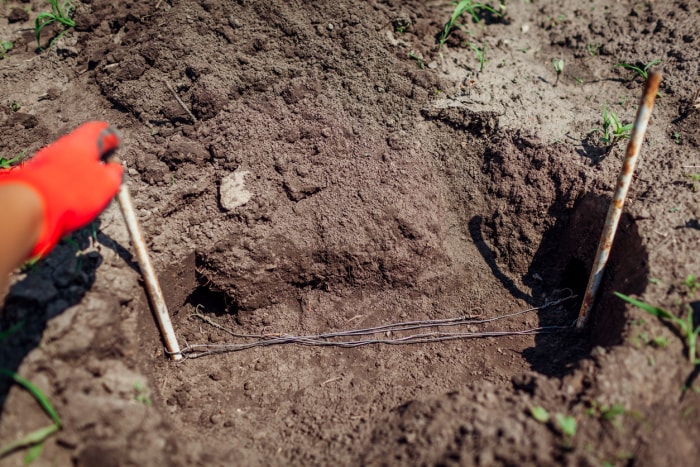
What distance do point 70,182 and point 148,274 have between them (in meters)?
0.66

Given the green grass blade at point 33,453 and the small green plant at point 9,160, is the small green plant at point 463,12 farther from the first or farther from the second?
the green grass blade at point 33,453

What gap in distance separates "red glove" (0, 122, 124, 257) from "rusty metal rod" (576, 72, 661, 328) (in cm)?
221

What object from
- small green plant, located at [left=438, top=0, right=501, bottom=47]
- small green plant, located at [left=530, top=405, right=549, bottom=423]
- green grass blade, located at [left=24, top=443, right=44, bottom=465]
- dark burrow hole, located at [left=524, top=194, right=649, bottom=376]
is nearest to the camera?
green grass blade, located at [left=24, top=443, right=44, bottom=465]

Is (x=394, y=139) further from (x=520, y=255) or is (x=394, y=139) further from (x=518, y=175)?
(x=520, y=255)

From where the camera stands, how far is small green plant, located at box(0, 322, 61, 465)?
1880 mm

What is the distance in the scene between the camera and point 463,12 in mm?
3629

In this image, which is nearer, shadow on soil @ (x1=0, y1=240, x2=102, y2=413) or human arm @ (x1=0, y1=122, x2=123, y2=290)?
human arm @ (x1=0, y1=122, x2=123, y2=290)

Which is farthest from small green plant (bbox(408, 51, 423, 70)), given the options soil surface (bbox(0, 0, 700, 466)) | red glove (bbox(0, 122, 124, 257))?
red glove (bbox(0, 122, 124, 257))

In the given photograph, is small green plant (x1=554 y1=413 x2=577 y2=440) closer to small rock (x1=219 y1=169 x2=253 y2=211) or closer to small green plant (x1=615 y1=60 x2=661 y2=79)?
small rock (x1=219 y1=169 x2=253 y2=211)

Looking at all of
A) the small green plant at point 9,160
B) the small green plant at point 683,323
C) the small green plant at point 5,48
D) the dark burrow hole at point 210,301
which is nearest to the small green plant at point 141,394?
the dark burrow hole at point 210,301

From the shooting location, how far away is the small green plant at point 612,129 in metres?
2.89

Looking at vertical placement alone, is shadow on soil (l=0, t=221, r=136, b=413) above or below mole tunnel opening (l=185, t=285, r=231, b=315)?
above

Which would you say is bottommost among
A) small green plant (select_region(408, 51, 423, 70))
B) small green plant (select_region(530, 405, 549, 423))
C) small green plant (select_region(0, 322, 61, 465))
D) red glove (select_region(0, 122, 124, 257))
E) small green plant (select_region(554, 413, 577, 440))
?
small green plant (select_region(0, 322, 61, 465))

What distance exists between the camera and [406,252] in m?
3.01
